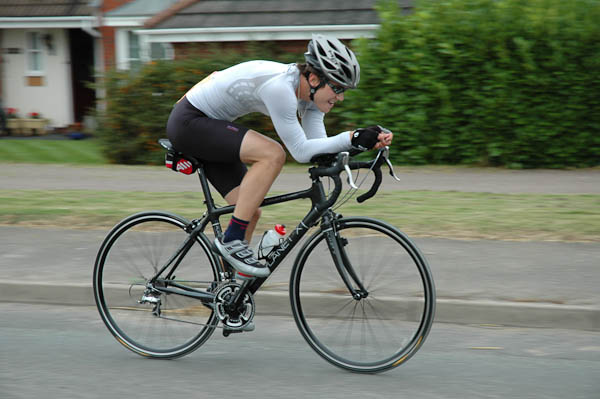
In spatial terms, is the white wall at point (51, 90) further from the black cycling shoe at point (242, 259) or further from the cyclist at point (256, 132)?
the black cycling shoe at point (242, 259)

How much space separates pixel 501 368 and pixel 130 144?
426 inches

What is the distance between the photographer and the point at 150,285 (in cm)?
500

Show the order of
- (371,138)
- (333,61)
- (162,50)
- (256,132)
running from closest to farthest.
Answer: (371,138), (333,61), (256,132), (162,50)

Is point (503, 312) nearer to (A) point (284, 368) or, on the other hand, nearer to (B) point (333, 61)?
(A) point (284, 368)

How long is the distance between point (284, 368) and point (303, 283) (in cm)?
53

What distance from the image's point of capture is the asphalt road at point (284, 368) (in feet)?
14.1

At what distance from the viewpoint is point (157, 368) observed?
4777 mm

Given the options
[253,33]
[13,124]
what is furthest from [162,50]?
[13,124]

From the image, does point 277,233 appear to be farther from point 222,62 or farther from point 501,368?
point 222,62

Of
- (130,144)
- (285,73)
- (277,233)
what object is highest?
(285,73)

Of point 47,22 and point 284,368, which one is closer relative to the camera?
point 284,368

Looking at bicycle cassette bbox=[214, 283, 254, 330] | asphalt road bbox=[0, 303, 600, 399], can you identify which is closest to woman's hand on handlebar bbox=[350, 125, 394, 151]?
bicycle cassette bbox=[214, 283, 254, 330]

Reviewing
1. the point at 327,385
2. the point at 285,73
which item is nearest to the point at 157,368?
the point at 327,385

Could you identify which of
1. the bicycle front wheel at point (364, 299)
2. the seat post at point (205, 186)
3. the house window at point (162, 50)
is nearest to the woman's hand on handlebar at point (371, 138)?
the bicycle front wheel at point (364, 299)
